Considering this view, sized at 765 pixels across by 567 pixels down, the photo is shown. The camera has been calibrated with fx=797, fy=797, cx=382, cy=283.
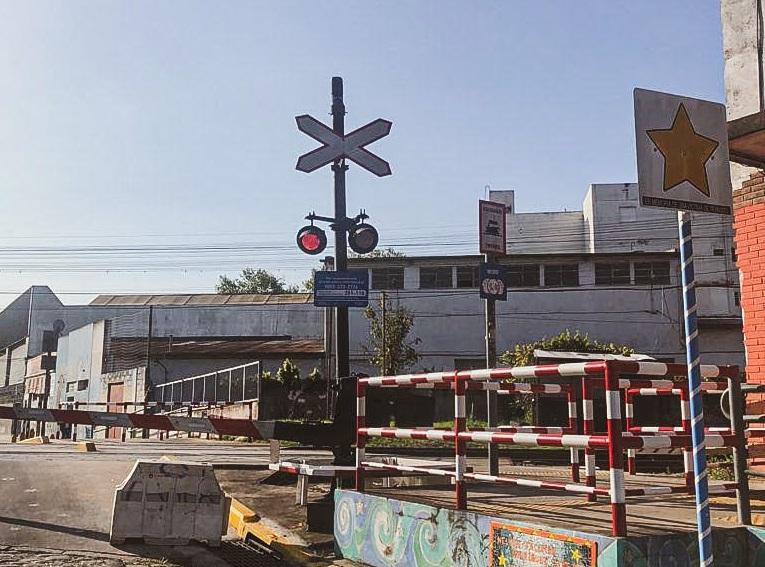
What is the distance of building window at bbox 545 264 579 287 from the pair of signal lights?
34842 millimetres

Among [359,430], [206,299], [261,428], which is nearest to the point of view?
[359,430]

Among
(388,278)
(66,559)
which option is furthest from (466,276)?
(66,559)

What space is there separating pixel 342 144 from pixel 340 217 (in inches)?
46.6

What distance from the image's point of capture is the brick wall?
8.92 m

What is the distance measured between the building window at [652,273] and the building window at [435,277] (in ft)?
34.6

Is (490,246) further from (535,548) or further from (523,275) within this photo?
(523,275)

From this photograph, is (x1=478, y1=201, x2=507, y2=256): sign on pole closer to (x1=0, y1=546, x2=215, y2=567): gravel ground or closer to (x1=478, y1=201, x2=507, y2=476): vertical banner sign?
(x1=478, y1=201, x2=507, y2=476): vertical banner sign

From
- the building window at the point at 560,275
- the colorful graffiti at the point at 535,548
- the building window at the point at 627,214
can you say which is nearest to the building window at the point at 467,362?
the building window at the point at 560,275

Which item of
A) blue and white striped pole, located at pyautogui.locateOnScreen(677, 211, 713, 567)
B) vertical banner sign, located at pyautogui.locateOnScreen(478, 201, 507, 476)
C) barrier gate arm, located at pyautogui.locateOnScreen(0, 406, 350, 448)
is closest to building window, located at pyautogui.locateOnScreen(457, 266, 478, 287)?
vertical banner sign, located at pyautogui.locateOnScreen(478, 201, 507, 476)

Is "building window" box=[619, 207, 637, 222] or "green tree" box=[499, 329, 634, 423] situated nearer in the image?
"green tree" box=[499, 329, 634, 423]

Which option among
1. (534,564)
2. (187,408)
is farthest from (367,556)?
(187,408)

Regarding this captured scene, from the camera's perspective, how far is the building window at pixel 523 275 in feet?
149

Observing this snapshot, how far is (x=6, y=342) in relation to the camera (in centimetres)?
8181

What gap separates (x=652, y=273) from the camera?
44281mm
